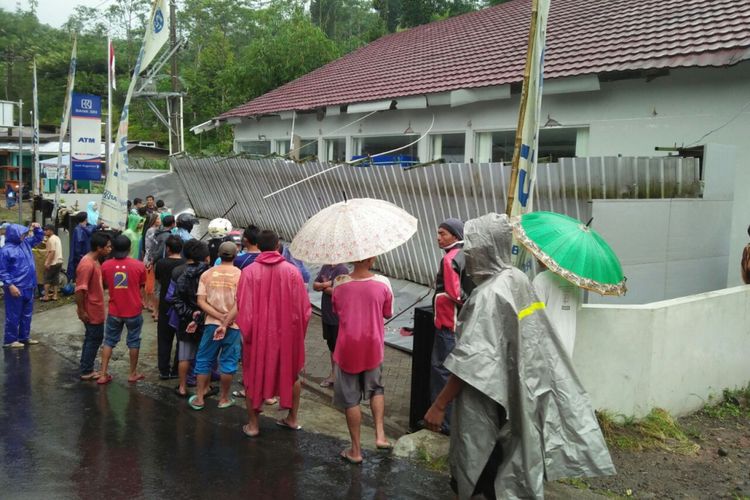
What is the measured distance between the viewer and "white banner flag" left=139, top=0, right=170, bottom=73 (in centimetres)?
1026

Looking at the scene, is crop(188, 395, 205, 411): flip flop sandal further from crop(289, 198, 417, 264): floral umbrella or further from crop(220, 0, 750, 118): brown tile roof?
crop(220, 0, 750, 118): brown tile roof

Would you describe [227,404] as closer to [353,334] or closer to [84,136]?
[353,334]

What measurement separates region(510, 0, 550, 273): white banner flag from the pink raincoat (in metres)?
1.93

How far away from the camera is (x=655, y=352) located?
5.65m

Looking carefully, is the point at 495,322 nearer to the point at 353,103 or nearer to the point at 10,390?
the point at 10,390

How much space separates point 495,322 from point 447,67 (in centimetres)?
1188

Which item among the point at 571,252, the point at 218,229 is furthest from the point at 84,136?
the point at 571,252

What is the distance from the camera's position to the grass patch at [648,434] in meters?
5.34

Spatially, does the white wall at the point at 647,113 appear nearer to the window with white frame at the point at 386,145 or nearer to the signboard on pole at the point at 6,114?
the window with white frame at the point at 386,145

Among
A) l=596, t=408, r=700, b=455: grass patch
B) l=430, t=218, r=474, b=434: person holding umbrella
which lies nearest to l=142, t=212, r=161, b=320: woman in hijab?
l=430, t=218, r=474, b=434: person holding umbrella

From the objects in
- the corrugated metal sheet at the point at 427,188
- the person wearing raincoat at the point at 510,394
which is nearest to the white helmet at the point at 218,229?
the corrugated metal sheet at the point at 427,188

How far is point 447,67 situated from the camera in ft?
47.5

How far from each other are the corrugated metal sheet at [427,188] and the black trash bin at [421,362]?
2212mm

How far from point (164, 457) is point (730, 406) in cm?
525
